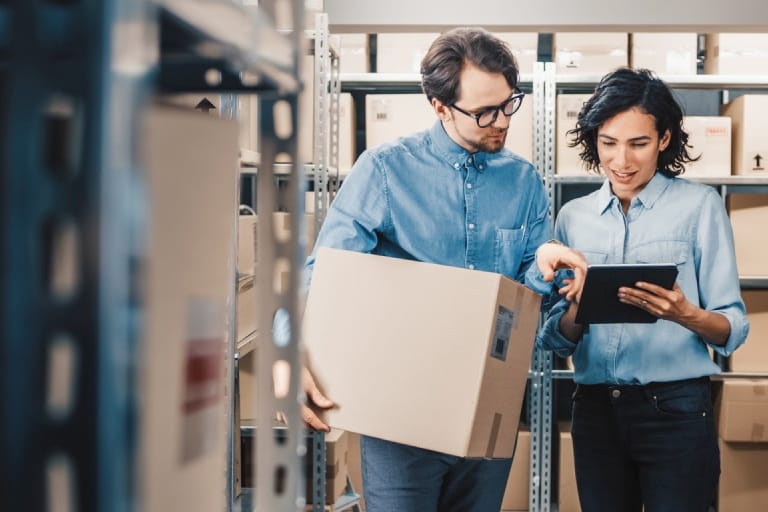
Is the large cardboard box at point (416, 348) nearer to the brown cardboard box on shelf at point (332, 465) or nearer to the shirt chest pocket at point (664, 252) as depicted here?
the shirt chest pocket at point (664, 252)

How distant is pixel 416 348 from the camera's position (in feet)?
4.50

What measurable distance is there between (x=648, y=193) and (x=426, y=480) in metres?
0.88

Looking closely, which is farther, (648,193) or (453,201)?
(648,193)

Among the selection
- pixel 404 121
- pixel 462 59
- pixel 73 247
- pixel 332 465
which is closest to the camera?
pixel 73 247

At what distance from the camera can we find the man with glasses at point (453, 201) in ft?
5.03

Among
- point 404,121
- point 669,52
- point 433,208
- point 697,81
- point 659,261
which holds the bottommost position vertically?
point 659,261

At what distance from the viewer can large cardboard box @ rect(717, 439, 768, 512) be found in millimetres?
3195

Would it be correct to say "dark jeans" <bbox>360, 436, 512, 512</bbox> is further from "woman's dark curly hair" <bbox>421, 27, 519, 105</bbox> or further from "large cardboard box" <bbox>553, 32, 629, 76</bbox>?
"large cardboard box" <bbox>553, 32, 629, 76</bbox>

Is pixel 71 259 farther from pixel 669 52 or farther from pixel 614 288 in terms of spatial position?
pixel 669 52

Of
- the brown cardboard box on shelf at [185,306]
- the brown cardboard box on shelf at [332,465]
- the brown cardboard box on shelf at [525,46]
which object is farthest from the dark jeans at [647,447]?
the brown cardboard box on shelf at [525,46]

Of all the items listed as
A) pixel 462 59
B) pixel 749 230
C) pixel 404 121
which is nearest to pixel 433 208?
pixel 462 59

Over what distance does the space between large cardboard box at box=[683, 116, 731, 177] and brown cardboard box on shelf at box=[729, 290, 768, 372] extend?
51 cm

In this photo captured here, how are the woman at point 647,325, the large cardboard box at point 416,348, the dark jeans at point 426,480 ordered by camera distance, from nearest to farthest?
the large cardboard box at point 416,348, the dark jeans at point 426,480, the woman at point 647,325

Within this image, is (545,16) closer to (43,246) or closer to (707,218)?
(707,218)
